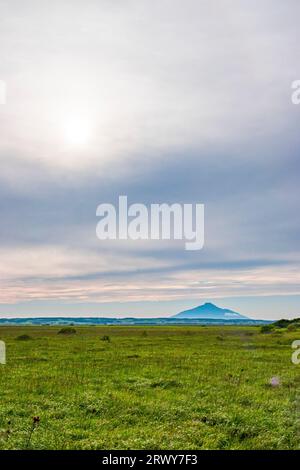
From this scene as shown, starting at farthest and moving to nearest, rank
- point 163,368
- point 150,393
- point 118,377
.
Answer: point 163,368 < point 118,377 < point 150,393

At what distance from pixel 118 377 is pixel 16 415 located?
8.49 meters

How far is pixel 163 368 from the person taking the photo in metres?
25.6

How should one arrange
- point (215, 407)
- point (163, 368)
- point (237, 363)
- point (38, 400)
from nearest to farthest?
point (215, 407) → point (38, 400) → point (163, 368) → point (237, 363)

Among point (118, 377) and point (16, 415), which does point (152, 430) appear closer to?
point (16, 415)

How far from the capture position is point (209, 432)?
1241 cm

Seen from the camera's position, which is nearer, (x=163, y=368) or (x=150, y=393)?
(x=150, y=393)

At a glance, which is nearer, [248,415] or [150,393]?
[248,415]

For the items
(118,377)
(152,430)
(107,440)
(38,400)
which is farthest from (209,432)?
(118,377)

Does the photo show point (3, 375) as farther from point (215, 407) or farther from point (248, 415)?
point (248, 415)

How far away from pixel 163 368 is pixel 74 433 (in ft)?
46.0
